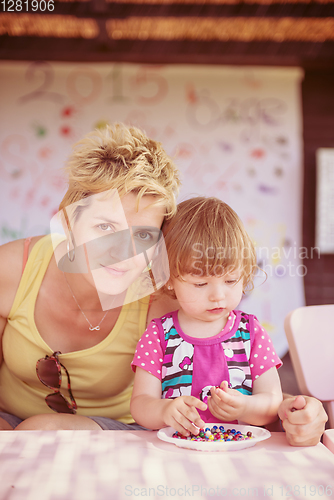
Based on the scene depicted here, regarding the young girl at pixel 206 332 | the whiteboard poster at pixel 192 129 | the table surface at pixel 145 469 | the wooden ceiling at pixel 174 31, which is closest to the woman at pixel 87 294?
Answer: the young girl at pixel 206 332

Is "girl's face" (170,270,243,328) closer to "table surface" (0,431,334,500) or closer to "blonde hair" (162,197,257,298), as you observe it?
"blonde hair" (162,197,257,298)

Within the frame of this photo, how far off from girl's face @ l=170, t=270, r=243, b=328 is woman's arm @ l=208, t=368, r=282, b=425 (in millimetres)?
174

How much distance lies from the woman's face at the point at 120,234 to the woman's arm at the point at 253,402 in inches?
14.7

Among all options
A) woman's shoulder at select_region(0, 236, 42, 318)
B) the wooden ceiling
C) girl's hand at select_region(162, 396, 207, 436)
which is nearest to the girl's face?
girl's hand at select_region(162, 396, 207, 436)

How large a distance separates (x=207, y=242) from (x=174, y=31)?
8.43 feet

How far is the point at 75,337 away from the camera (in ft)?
4.17

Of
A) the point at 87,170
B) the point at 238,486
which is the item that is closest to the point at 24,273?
the point at 87,170

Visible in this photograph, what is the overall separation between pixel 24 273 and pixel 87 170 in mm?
362

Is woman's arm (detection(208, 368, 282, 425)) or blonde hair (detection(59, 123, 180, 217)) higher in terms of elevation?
blonde hair (detection(59, 123, 180, 217))

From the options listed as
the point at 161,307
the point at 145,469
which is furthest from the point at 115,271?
the point at 145,469

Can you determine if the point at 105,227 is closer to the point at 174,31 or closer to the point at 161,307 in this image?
the point at 161,307

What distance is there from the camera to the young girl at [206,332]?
100 cm

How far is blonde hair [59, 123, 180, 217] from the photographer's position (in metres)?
1.10

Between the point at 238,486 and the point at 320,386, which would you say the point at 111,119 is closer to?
the point at 320,386
